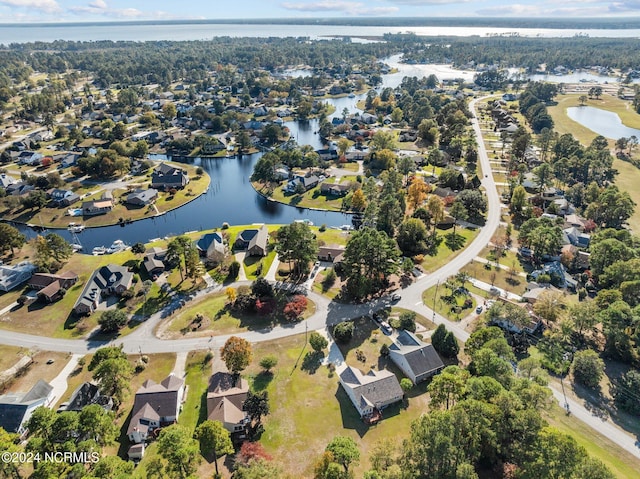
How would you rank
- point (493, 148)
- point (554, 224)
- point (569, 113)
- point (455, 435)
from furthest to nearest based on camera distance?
point (569, 113) → point (493, 148) → point (554, 224) → point (455, 435)

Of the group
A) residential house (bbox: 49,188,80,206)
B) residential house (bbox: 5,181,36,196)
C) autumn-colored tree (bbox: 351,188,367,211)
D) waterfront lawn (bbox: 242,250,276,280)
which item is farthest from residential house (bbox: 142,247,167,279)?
residential house (bbox: 5,181,36,196)

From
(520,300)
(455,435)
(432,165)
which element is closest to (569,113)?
(432,165)

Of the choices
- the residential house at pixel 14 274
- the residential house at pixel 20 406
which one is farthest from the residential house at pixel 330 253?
the residential house at pixel 14 274

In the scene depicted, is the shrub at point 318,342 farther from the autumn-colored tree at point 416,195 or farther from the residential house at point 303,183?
the residential house at point 303,183

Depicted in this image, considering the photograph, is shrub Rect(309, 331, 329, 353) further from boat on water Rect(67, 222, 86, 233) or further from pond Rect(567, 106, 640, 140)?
pond Rect(567, 106, 640, 140)

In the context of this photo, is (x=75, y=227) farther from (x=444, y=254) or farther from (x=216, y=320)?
(x=444, y=254)

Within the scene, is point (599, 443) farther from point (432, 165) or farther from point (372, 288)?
point (432, 165)

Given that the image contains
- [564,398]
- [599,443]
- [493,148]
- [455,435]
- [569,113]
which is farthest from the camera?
[569,113]
